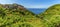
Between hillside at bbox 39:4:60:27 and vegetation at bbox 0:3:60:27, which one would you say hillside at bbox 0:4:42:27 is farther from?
hillside at bbox 39:4:60:27

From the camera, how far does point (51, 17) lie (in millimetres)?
7914

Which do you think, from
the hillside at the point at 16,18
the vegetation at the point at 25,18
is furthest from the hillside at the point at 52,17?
the hillside at the point at 16,18

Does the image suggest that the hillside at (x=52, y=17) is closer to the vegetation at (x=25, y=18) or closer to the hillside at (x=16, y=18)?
the vegetation at (x=25, y=18)

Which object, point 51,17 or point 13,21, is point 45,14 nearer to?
point 51,17

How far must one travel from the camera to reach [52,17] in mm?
7805

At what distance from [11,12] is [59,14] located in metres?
1.78

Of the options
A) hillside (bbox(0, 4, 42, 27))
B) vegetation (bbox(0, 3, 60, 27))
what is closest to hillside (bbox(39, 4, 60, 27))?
vegetation (bbox(0, 3, 60, 27))

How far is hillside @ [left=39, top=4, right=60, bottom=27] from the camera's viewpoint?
741cm

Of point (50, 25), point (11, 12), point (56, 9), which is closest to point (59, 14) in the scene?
point (56, 9)

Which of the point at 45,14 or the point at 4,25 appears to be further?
the point at 45,14

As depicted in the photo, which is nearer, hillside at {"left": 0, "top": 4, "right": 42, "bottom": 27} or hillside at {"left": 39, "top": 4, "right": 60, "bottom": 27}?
hillside at {"left": 0, "top": 4, "right": 42, "bottom": 27}

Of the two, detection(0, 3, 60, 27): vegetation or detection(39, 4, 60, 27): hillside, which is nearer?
detection(0, 3, 60, 27): vegetation

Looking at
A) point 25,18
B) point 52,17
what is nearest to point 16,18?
point 25,18

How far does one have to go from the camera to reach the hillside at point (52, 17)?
24.3 feet
